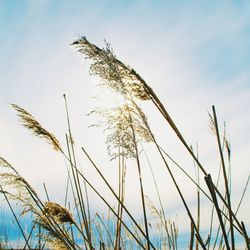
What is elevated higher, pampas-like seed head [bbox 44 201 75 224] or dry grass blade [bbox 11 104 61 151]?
dry grass blade [bbox 11 104 61 151]

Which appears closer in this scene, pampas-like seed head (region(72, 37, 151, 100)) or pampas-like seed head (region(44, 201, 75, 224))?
pampas-like seed head (region(72, 37, 151, 100))

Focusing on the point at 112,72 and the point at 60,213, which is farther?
the point at 60,213

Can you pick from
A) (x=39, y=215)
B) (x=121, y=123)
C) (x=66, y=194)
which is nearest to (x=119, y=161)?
(x=121, y=123)

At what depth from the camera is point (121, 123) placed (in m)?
2.29

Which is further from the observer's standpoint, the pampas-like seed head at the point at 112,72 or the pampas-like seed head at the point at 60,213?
the pampas-like seed head at the point at 60,213

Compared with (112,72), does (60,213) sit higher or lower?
lower

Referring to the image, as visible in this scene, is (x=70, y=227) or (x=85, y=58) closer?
(x=85, y=58)

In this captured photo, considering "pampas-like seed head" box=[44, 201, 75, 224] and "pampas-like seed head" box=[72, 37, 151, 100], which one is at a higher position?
"pampas-like seed head" box=[72, 37, 151, 100]

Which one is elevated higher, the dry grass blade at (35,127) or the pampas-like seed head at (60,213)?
the dry grass blade at (35,127)

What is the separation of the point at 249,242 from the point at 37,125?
190 centimetres

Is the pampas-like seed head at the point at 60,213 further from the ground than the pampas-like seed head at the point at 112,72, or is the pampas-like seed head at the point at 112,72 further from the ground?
the pampas-like seed head at the point at 112,72

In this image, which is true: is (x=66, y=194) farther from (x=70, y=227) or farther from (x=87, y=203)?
(x=87, y=203)

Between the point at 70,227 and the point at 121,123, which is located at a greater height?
the point at 121,123

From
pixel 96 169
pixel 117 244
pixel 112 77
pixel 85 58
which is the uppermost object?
pixel 85 58
